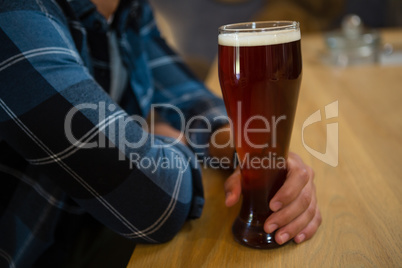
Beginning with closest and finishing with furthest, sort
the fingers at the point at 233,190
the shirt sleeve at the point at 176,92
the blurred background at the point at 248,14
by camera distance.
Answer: the fingers at the point at 233,190
the shirt sleeve at the point at 176,92
the blurred background at the point at 248,14

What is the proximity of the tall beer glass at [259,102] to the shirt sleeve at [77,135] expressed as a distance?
0.10 m

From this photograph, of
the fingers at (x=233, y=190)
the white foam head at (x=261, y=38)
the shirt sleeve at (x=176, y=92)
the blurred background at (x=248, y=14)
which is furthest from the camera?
the blurred background at (x=248, y=14)

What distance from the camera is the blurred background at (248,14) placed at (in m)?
3.20

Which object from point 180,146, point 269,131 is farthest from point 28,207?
point 269,131

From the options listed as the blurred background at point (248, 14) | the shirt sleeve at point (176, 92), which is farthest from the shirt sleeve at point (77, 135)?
the blurred background at point (248, 14)

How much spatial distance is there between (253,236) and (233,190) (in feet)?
0.28

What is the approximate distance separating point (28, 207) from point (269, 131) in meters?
0.44

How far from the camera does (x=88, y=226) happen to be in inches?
32.5

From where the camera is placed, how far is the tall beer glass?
0.49m

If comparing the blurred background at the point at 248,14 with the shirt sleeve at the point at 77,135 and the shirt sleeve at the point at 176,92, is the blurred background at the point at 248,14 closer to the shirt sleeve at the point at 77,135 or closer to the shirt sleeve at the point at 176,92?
the shirt sleeve at the point at 176,92

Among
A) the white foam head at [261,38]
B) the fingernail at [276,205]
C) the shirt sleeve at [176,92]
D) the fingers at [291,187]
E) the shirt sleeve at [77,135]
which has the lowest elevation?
the shirt sleeve at [176,92]

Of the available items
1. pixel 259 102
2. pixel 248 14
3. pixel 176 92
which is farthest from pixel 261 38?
pixel 248 14

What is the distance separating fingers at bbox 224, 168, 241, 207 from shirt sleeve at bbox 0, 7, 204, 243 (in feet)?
0.22

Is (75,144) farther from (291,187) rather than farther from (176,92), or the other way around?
(176,92)
